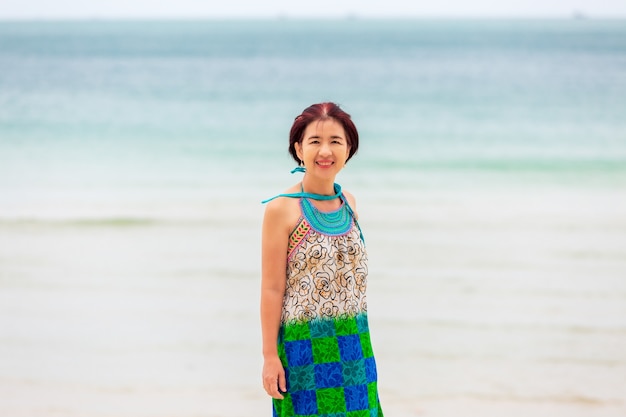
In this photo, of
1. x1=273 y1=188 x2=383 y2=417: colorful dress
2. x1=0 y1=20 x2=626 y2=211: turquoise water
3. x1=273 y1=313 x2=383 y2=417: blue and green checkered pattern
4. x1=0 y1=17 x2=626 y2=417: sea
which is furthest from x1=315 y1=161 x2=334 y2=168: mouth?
x1=0 y1=20 x2=626 y2=211: turquoise water

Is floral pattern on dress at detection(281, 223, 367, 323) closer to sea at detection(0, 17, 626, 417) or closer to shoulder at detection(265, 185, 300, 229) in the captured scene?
shoulder at detection(265, 185, 300, 229)

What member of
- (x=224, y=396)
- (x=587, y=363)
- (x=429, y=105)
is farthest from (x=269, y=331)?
(x=429, y=105)

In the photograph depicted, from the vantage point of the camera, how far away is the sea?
5.04 meters

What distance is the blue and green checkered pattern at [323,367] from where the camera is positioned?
246 cm

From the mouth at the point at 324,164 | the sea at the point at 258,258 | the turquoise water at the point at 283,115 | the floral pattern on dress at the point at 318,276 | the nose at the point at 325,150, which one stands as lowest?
the floral pattern on dress at the point at 318,276

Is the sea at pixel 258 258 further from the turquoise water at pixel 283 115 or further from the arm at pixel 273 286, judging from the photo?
the arm at pixel 273 286

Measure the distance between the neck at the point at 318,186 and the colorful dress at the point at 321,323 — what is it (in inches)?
2.6

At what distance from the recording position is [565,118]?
2289 cm

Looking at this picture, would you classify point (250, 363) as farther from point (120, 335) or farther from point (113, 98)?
point (113, 98)

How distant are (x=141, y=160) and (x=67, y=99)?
12.3 metres

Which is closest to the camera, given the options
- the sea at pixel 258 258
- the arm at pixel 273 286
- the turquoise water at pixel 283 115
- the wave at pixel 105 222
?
the arm at pixel 273 286

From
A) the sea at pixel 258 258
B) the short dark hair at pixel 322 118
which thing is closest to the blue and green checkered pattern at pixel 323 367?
the short dark hair at pixel 322 118

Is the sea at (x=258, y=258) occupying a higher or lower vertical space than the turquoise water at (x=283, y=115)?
lower

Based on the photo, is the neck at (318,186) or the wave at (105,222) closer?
the neck at (318,186)
